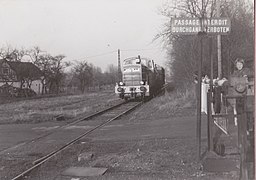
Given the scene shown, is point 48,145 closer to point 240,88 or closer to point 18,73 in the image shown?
point 240,88

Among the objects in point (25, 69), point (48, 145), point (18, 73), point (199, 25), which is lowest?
point (48, 145)

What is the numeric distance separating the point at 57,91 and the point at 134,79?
18.0ft

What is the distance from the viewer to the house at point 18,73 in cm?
1930

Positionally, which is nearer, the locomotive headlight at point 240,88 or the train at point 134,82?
the locomotive headlight at point 240,88

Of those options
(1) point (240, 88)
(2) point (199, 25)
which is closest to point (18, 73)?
(2) point (199, 25)

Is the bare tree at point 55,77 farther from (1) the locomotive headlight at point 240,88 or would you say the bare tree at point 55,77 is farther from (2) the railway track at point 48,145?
(1) the locomotive headlight at point 240,88

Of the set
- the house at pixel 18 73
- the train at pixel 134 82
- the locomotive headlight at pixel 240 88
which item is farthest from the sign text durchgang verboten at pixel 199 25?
the house at pixel 18 73

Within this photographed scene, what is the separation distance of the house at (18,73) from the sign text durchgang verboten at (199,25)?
A: 16126 mm

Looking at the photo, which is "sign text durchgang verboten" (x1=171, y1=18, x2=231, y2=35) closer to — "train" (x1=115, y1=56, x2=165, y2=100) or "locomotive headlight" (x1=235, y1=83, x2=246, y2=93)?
"locomotive headlight" (x1=235, y1=83, x2=246, y2=93)

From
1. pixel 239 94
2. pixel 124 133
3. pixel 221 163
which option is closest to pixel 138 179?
pixel 221 163

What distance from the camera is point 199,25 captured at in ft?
13.0

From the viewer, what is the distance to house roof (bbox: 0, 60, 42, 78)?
19188 millimetres

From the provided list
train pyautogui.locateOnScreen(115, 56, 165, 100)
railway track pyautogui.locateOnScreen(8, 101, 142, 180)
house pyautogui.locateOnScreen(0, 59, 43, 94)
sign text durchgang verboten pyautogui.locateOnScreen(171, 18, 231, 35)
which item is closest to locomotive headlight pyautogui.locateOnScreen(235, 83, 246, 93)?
sign text durchgang verboten pyautogui.locateOnScreen(171, 18, 231, 35)

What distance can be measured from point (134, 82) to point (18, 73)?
7.31 m
